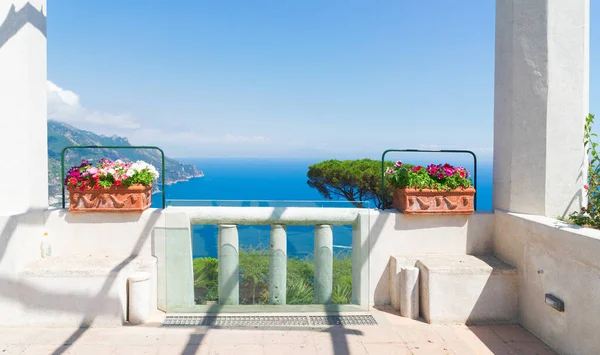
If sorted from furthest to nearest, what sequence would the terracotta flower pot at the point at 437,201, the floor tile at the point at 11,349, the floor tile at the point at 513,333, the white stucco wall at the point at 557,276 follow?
the terracotta flower pot at the point at 437,201 → the floor tile at the point at 513,333 → the floor tile at the point at 11,349 → the white stucco wall at the point at 557,276

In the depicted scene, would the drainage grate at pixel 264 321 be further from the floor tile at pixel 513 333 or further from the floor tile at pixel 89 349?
the floor tile at pixel 513 333

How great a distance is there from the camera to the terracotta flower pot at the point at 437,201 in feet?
12.0

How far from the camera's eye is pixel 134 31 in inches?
533

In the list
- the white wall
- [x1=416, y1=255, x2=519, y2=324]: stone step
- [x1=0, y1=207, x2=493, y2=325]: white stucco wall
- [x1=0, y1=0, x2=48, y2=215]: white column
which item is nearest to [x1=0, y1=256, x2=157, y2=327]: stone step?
[x1=0, y1=207, x2=493, y2=325]: white stucco wall

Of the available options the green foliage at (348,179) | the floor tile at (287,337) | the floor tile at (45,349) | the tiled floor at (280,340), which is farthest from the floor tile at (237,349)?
the green foliage at (348,179)

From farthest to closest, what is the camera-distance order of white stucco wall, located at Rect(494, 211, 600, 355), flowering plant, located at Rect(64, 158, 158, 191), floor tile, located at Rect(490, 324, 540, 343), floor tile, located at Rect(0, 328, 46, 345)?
1. flowering plant, located at Rect(64, 158, 158, 191)
2. floor tile, located at Rect(490, 324, 540, 343)
3. floor tile, located at Rect(0, 328, 46, 345)
4. white stucco wall, located at Rect(494, 211, 600, 355)

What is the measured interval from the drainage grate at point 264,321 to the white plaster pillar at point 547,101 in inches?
78.2

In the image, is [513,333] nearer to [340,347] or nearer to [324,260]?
[340,347]

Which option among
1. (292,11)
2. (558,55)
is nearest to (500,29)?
(558,55)

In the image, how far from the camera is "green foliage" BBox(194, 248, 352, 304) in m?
3.74

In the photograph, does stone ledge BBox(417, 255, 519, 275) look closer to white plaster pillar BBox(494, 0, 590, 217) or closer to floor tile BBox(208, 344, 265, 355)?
white plaster pillar BBox(494, 0, 590, 217)

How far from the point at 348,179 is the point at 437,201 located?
508 cm

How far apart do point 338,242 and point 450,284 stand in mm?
1134

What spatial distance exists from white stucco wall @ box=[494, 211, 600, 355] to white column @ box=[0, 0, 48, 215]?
466cm
